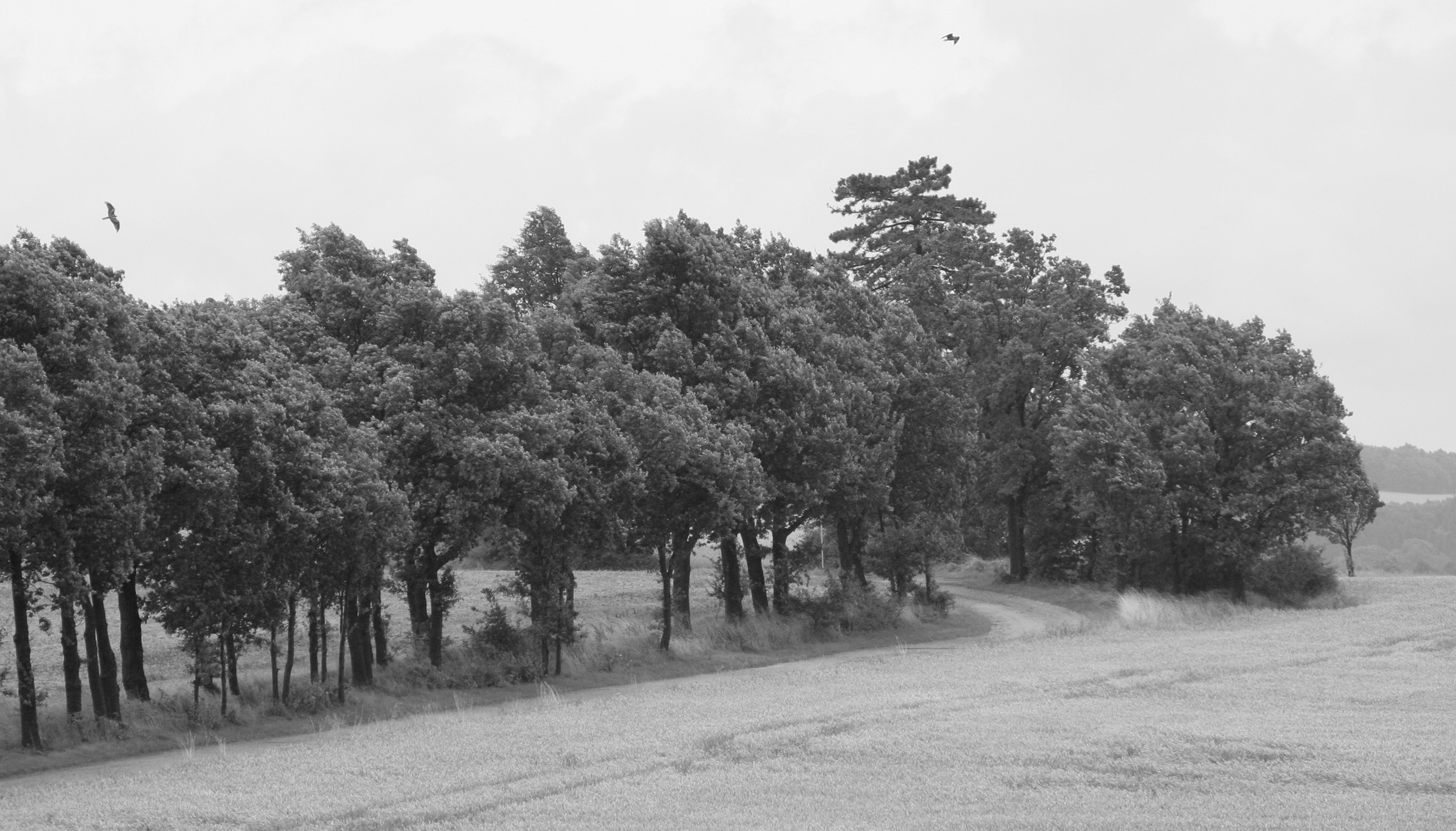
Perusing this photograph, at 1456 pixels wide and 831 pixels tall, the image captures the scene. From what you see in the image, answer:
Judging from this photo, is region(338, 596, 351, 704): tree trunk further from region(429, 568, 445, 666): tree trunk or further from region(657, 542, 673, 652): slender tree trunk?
region(657, 542, 673, 652): slender tree trunk

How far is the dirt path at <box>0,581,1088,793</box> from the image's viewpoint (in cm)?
2373

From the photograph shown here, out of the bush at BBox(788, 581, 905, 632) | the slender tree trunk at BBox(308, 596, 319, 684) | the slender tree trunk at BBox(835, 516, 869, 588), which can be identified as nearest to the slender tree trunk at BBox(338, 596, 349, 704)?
the slender tree trunk at BBox(308, 596, 319, 684)

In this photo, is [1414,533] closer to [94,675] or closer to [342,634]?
[342,634]

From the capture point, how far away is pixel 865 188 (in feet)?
264

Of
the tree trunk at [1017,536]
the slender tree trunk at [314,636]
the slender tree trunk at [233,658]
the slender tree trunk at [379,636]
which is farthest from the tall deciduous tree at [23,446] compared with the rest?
the tree trunk at [1017,536]

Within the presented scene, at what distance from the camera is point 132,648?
30.0m

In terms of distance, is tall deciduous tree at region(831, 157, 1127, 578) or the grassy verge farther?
tall deciduous tree at region(831, 157, 1127, 578)

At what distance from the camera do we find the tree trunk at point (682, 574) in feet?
139

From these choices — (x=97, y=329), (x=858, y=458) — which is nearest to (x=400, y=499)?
(x=97, y=329)

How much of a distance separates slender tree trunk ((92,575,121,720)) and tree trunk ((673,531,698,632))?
1749 centimetres

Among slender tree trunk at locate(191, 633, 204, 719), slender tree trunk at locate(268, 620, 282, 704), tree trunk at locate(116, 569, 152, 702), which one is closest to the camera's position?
slender tree trunk at locate(191, 633, 204, 719)

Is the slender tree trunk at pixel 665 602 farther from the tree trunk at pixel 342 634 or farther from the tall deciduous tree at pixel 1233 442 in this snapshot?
the tall deciduous tree at pixel 1233 442

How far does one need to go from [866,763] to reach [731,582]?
2740 centimetres

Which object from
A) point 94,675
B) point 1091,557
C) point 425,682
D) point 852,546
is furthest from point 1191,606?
point 94,675
